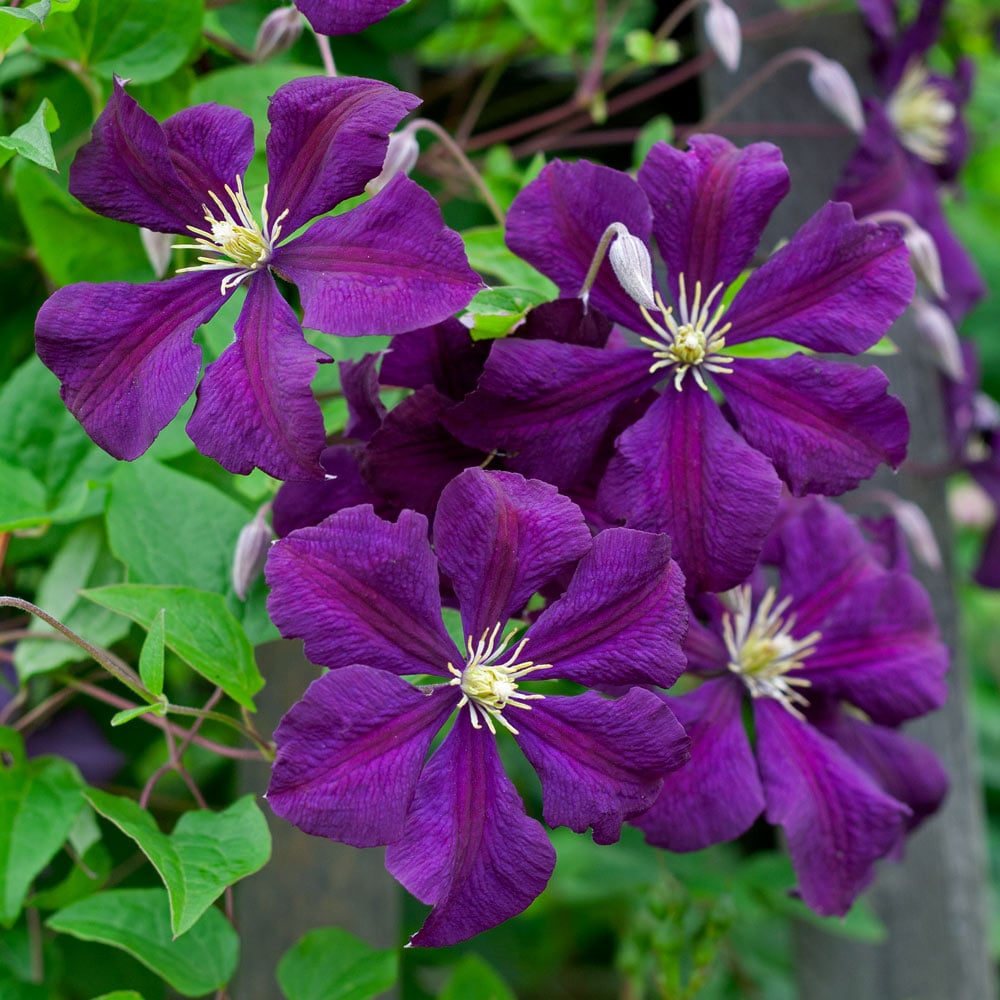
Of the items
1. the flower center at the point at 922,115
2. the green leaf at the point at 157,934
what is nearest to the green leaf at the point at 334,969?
the green leaf at the point at 157,934

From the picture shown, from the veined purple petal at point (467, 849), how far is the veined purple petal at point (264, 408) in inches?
6.4

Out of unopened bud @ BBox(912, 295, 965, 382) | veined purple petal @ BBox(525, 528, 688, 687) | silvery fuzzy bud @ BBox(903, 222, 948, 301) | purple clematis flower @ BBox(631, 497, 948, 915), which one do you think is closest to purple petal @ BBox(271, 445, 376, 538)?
veined purple petal @ BBox(525, 528, 688, 687)

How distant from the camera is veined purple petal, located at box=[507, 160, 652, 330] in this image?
0.64 metres

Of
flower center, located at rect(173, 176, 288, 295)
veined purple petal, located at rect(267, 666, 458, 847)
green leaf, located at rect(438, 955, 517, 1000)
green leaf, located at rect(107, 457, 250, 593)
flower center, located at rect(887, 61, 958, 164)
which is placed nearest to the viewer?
veined purple petal, located at rect(267, 666, 458, 847)

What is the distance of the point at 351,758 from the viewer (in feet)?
1.79

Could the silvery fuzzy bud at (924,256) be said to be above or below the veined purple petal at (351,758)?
above

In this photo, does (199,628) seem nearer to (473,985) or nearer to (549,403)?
(549,403)

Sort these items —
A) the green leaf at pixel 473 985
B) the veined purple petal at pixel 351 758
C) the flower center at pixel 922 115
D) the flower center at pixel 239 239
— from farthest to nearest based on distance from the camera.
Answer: the flower center at pixel 922 115 → the green leaf at pixel 473 985 → the flower center at pixel 239 239 → the veined purple petal at pixel 351 758

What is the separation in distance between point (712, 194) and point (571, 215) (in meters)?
0.09

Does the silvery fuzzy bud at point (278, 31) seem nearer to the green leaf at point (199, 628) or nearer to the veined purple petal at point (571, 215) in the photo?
the veined purple petal at point (571, 215)

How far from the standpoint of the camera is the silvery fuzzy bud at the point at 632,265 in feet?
1.99

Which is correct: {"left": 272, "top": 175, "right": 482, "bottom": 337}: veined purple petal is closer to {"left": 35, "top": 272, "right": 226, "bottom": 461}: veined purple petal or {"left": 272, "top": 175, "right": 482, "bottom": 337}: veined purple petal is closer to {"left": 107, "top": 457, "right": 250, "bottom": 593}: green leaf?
{"left": 35, "top": 272, "right": 226, "bottom": 461}: veined purple petal

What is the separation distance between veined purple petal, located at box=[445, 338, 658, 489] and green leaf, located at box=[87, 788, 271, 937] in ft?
0.81

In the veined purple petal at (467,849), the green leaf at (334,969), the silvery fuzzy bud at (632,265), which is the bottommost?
the green leaf at (334,969)
